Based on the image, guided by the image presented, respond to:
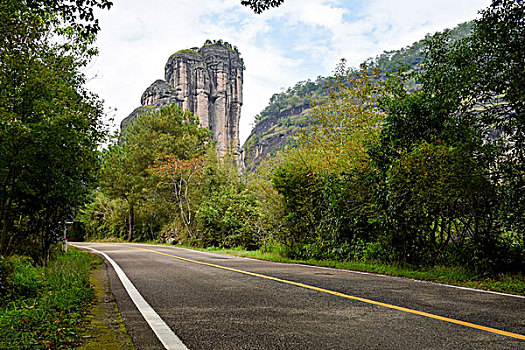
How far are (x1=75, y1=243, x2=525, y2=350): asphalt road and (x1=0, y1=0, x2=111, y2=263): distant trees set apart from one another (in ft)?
11.9

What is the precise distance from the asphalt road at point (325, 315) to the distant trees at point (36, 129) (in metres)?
3.64

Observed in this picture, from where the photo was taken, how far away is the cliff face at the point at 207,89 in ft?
271

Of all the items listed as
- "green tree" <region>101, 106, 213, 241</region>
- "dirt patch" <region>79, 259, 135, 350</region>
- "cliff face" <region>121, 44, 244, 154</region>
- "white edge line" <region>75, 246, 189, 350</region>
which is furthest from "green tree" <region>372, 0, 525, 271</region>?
"cliff face" <region>121, 44, 244, 154</region>

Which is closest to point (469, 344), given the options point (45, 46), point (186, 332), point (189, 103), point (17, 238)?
point (186, 332)

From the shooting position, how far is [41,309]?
→ 16.2ft

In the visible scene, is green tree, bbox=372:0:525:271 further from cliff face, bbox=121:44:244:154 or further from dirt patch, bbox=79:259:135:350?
cliff face, bbox=121:44:244:154

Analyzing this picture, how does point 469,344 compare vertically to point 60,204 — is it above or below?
below

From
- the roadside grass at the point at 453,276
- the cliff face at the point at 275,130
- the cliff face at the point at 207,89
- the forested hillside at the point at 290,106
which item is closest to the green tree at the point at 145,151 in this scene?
the roadside grass at the point at 453,276

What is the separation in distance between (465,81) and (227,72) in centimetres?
8452

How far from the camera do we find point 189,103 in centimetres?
8331

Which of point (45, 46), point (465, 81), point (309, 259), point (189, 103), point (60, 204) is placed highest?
point (189, 103)

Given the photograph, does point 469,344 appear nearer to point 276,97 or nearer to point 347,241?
point 347,241

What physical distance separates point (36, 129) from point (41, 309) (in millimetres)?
4663

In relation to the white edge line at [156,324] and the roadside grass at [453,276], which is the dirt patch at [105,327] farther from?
the roadside grass at [453,276]
